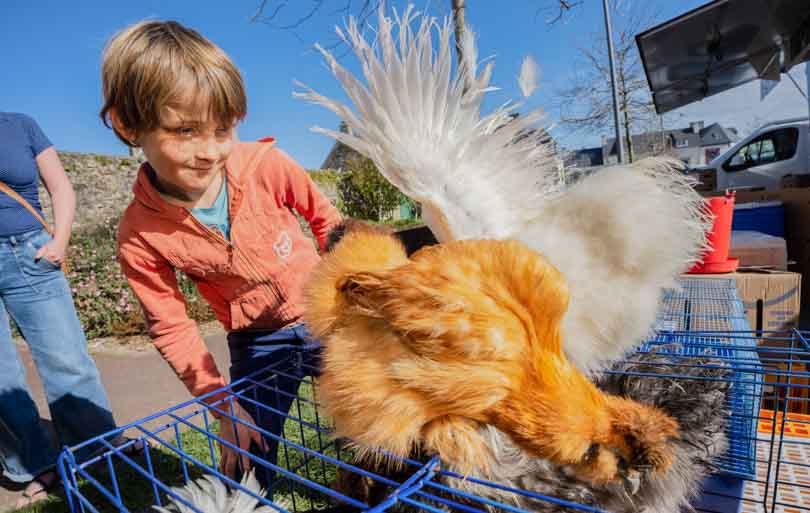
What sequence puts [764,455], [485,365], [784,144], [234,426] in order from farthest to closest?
1. [784,144]
2. [764,455]
3. [234,426]
4. [485,365]

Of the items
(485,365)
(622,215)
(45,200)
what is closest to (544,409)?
(485,365)

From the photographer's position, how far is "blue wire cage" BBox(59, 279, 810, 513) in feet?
2.27

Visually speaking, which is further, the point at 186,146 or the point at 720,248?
the point at 720,248

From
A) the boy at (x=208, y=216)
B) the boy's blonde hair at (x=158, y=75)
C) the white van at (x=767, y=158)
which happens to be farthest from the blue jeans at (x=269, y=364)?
the white van at (x=767, y=158)

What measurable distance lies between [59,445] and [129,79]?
2442 millimetres

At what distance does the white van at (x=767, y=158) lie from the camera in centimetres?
731

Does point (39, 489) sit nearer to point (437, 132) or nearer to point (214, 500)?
point (214, 500)

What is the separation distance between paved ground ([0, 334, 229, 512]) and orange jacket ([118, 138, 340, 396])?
197cm

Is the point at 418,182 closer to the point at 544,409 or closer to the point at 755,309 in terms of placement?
the point at 544,409

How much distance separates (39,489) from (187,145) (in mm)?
2124

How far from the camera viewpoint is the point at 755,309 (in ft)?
6.42

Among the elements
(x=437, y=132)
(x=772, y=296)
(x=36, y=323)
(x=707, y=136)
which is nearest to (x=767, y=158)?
(x=772, y=296)

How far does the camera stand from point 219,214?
1413mm

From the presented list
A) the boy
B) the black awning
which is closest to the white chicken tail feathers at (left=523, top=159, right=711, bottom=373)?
the boy
